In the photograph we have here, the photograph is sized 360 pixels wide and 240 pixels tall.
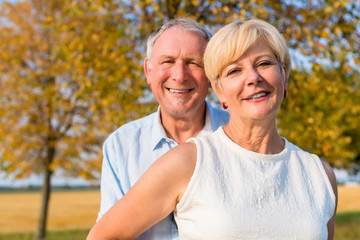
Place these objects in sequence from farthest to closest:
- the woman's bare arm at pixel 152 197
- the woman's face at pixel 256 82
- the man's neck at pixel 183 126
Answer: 1. the man's neck at pixel 183 126
2. the woman's face at pixel 256 82
3. the woman's bare arm at pixel 152 197

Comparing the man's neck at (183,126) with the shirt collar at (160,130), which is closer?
the shirt collar at (160,130)

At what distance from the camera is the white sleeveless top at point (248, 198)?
6.95 ft

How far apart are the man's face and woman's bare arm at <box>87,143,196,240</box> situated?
91cm

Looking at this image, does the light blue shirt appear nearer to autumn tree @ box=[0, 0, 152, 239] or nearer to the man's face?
the man's face

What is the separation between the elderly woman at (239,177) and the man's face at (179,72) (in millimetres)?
660

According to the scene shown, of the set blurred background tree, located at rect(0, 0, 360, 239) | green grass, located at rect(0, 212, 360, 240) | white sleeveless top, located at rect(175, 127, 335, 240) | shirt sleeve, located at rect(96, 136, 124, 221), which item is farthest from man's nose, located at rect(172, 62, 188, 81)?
green grass, located at rect(0, 212, 360, 240)

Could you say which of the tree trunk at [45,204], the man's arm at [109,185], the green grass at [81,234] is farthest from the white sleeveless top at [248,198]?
the green grass at [81,234]

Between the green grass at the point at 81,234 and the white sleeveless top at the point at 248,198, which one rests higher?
the white sleeveless top at the point at 248,198

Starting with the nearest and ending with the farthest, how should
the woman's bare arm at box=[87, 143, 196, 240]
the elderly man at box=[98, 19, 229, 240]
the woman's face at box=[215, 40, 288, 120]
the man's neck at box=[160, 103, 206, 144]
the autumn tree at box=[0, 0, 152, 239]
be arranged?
1. the woman's bare arm at box=[87, 143, 196, 240]
2. the woman's face at box=[215, 40, 288, 120]
3. the elderly man at box=[98, 19, 229, 240]
4. the man's neck at box=[160, 103, 206, 144]
5. the autumn tree at box=[0, 0, 152, 239]

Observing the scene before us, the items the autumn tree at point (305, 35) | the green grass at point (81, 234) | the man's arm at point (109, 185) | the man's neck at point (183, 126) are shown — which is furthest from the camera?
the green grass at point (81, 234)

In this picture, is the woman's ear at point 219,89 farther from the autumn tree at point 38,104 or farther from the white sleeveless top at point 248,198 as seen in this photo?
the autumn tree at point 38,104

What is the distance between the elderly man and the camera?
2912 mm

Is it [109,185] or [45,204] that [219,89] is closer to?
[109,185]

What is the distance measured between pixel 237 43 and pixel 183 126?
3.59 ft
